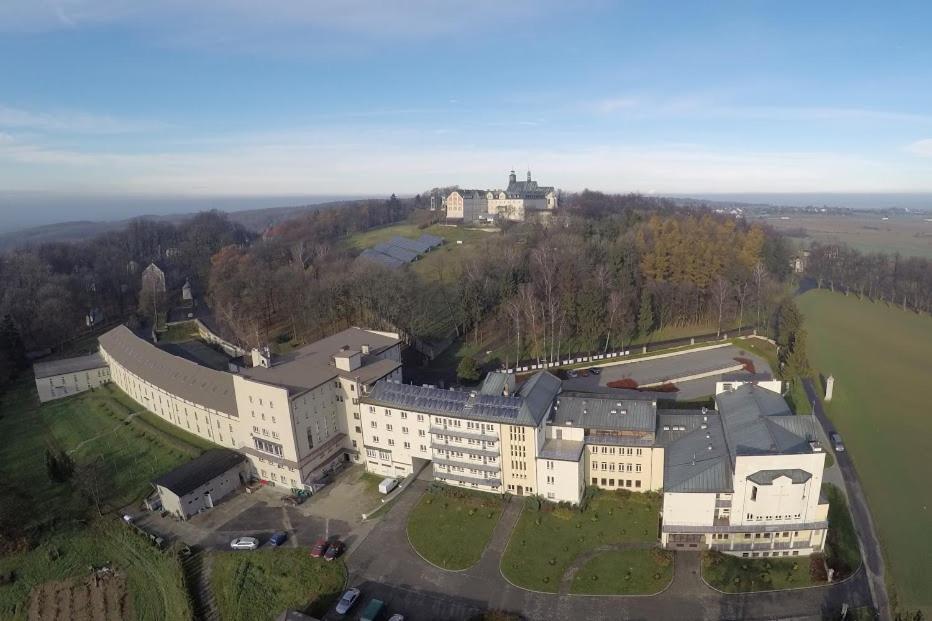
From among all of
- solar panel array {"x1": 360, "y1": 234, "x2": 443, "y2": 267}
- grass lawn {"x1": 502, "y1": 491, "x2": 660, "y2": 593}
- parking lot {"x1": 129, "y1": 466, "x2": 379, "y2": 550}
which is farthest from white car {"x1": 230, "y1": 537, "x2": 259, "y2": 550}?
solar panel array {"x1": 360, "y1": 234, "x2": 443, "y2": 267}

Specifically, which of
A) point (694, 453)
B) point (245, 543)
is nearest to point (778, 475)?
point (694, 453)

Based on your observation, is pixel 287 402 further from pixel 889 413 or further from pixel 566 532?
pixel 889 413

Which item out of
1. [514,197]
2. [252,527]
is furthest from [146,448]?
[514,197]

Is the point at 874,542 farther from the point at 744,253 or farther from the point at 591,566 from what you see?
the point at 744,253

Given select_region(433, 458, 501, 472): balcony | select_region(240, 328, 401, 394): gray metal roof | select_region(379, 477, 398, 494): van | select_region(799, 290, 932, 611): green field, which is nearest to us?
select_region(799, 290, 932, 611): green field

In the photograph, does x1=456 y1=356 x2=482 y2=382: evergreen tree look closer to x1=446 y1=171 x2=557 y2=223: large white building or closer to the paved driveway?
the paved driveway

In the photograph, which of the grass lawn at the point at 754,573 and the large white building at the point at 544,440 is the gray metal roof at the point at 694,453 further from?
the grass lawn at the point at 754,573
